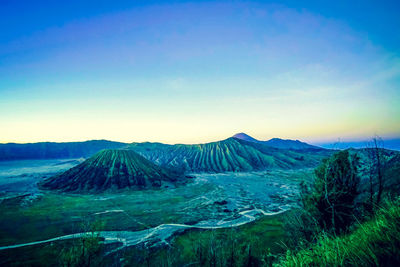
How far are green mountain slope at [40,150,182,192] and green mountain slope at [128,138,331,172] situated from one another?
107 ft

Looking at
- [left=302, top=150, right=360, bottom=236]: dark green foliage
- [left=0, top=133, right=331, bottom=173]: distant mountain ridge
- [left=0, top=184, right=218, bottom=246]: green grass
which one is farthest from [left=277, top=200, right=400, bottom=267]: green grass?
[left=0, top=133, right=331, bottom=173]: distant mountain ridge

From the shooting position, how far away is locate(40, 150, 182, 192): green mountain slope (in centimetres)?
6462

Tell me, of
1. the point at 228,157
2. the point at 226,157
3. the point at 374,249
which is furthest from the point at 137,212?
the point at 228,157

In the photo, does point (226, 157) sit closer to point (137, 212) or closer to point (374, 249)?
point (137, 212)

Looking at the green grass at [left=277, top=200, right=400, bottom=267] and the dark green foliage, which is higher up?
the green grass at [left=277, top=200, right=400, bottom=267]

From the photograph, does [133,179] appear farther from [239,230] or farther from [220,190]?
[239,230]

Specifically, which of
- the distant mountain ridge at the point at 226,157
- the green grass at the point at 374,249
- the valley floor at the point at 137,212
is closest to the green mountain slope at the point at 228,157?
the distant mountain ridge at the point at 226,157

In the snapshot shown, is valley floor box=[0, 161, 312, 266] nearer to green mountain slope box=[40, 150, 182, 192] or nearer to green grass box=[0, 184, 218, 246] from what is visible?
green grass box=[0, 184, 218, 246]

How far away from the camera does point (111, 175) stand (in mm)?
70312

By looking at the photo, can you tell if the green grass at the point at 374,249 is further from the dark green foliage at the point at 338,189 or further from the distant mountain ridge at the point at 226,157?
the distant mountain ridge at the point at 226,157

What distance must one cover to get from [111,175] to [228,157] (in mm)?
69682

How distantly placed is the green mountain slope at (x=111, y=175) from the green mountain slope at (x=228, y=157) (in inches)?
1283

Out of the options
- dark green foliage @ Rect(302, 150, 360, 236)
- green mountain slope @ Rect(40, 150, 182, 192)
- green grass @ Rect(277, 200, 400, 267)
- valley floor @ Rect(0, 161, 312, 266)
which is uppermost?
green grass @ Rect(277, 200, 400, 267)

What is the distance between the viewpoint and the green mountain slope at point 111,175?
6462cm
